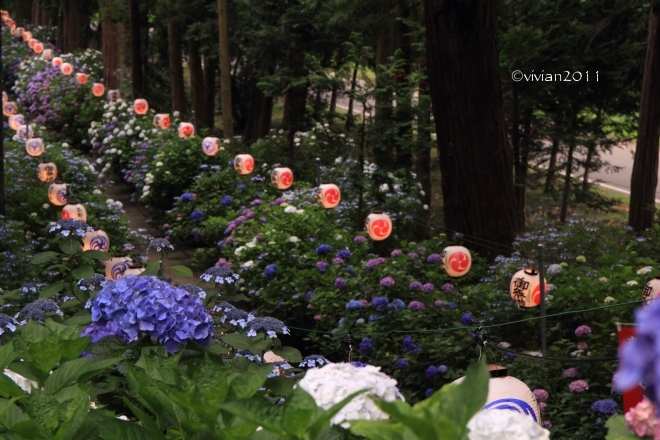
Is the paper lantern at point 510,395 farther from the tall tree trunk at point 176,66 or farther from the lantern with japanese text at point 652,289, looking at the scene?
the tall tree trunk at point 176,66

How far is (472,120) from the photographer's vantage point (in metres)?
8.26

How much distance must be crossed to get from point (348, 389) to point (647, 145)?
1122 centimetres

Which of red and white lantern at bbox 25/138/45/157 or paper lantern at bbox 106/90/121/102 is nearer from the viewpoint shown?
red and white lantern at bbox 25/138/45/157

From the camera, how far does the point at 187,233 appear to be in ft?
39.1

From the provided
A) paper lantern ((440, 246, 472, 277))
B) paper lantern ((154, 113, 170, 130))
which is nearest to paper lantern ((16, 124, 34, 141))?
paper lantern ((154, 113, 170, 130))

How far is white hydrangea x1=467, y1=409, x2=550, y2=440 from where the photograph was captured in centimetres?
150

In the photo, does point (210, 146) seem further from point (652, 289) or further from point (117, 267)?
point (652, 289)

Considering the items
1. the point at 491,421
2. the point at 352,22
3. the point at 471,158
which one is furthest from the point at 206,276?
the point at 352,22

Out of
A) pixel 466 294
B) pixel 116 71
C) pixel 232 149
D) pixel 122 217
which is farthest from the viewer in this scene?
pixel 116 71

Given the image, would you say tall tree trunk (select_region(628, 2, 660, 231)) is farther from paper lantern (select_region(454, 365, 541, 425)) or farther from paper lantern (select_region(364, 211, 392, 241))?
paper lantern (select_region(454, 365, 541, 425))

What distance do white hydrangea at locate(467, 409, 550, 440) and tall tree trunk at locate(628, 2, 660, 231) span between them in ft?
36.0

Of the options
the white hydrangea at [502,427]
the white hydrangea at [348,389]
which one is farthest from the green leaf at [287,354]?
the white hydrangea at [502,427]

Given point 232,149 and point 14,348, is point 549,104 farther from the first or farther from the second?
point 14,348

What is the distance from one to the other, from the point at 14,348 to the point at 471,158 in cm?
661
